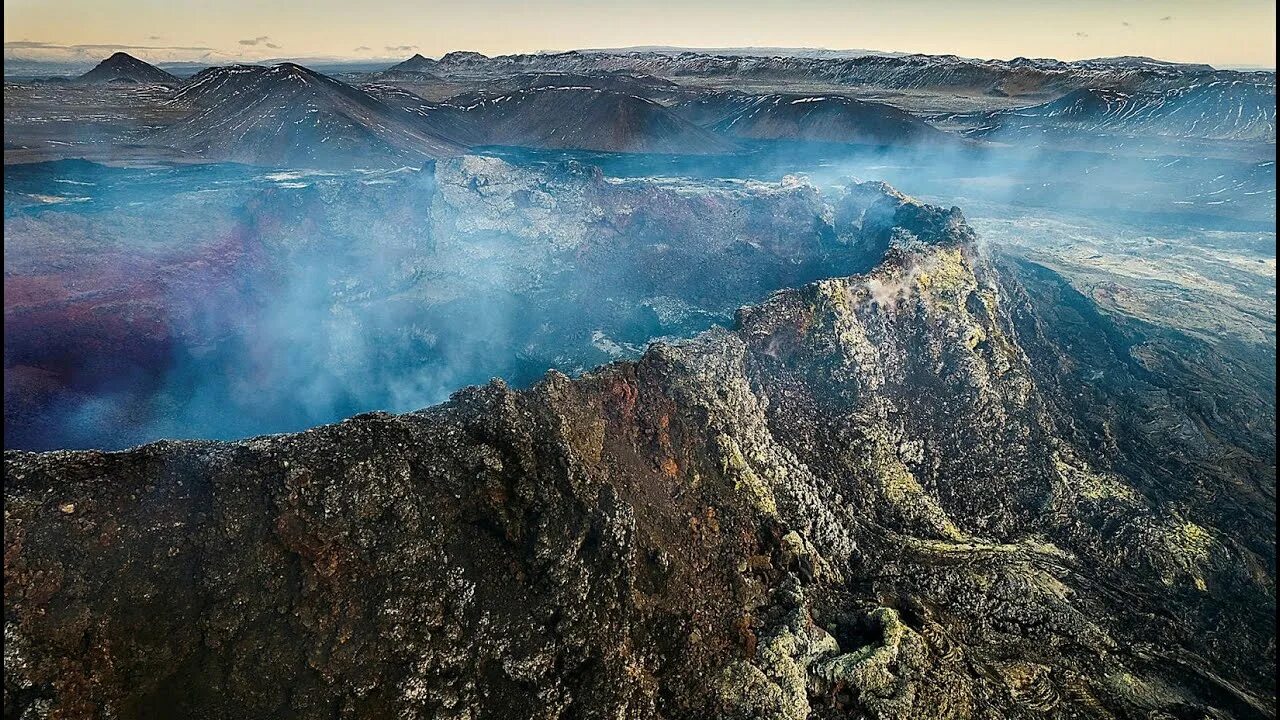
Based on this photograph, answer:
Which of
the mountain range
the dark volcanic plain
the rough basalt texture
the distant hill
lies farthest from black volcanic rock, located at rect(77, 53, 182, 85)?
the distant hill

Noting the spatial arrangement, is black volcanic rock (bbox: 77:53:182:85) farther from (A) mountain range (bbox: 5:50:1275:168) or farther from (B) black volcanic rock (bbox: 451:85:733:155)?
(B) black volcanic rock (bbox: 451:85:733:155)

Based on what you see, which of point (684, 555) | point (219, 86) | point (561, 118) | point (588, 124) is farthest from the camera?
point (561, 118)

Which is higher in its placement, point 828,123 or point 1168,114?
point 1168,114

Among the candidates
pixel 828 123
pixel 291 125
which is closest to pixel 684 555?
pixel 291 125

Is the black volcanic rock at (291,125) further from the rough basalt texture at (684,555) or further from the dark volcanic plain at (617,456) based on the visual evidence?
the rough basalt texture at (684,555)

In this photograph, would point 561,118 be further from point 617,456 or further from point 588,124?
point 617,456

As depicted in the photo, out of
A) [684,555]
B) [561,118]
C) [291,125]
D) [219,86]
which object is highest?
[219,86]

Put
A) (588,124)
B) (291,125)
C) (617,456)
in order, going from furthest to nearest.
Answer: (588,124) < (291,125) < (617,456)
